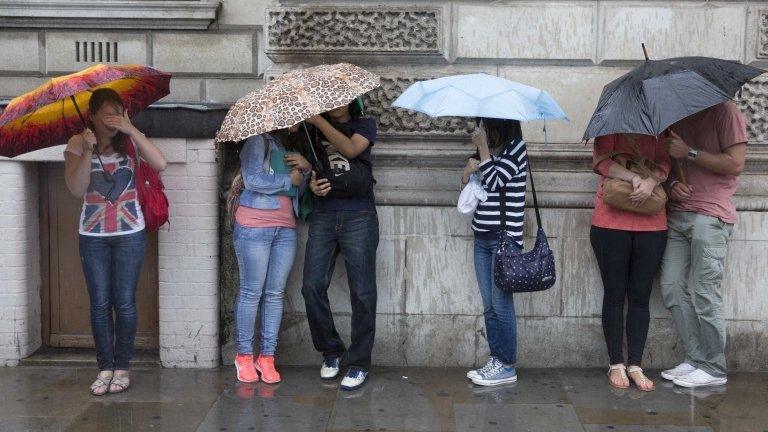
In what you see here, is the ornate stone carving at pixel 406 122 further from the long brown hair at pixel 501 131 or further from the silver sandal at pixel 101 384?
the silver sandal at pixel 101 384

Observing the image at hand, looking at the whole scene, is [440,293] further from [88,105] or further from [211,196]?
[88,105]

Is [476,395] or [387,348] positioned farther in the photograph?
[387,348]

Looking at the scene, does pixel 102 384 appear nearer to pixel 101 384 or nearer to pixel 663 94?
pixel 101 384

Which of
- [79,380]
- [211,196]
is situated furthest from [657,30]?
[79,380]

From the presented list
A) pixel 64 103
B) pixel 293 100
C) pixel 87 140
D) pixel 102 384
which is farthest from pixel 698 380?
pixel 64 103

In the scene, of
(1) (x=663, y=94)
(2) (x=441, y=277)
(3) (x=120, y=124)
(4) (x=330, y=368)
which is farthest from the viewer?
(2) (x=441, y=277)

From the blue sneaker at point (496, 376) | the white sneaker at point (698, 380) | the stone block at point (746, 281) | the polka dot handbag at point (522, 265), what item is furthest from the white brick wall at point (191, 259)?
the stone block at point (746, 281)

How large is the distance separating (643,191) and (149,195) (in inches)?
118

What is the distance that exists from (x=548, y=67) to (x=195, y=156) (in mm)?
2414

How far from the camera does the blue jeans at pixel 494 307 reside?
249 inches

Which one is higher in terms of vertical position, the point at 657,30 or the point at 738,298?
the point at 657,30

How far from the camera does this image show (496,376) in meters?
6.41

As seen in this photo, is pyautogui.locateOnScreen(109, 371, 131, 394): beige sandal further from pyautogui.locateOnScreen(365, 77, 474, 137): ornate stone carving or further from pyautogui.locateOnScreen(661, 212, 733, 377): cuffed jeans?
pyautogui.locateOnScreen(661, 212, 733, 377): cuffed jeans

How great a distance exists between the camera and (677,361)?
6723mm
